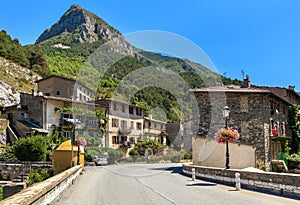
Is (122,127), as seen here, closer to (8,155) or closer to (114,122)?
(114,122)

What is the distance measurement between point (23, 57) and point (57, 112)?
44119 millimetres

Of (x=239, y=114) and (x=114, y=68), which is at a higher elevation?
(x=114, y=68)

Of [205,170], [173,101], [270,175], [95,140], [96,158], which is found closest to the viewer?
[270,175]

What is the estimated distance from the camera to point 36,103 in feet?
154

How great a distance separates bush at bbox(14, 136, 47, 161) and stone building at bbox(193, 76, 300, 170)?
15771 mm

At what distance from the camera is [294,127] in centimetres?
3753

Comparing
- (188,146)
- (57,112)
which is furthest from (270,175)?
(57,112)

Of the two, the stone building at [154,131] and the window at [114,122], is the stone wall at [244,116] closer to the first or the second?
the stone building at [154,131]

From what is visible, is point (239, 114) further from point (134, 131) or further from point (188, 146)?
point (134, 131)

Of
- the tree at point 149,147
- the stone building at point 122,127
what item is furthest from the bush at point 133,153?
the stone building at point 122,127

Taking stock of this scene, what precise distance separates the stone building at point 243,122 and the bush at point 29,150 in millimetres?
15771

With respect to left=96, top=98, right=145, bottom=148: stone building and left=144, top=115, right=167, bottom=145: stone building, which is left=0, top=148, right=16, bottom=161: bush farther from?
left=144, top=115, right=167, bottom=145: stone building

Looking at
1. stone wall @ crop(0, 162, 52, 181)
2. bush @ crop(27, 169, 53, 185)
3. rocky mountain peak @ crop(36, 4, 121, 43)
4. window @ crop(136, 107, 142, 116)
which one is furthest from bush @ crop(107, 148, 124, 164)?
rocky mountain peak @ crop(36, 4, 121, 43)

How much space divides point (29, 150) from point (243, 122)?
20650 mm
